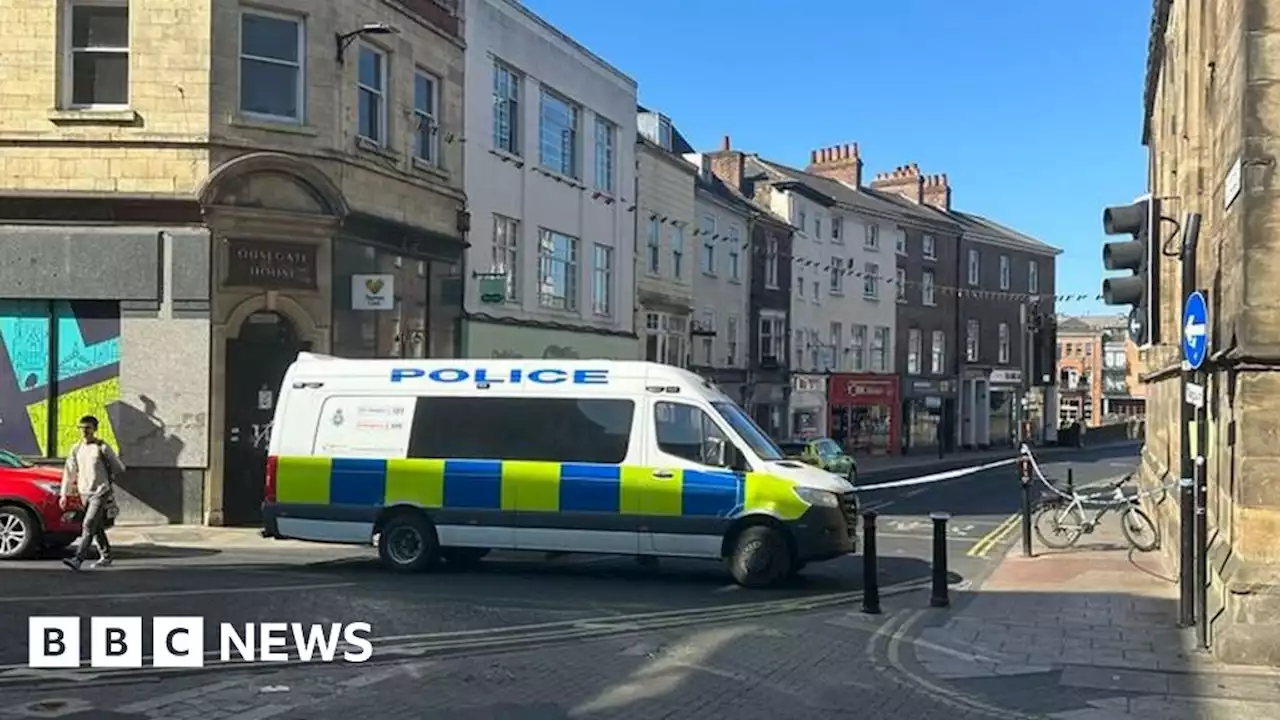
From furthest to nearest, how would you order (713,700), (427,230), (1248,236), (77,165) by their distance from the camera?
(427,230), (77,165), (1248,236), (713,700)

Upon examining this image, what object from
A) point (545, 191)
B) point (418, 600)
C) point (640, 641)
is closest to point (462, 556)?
point (418, 600)

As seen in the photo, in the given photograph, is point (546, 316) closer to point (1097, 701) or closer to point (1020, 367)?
point (1097, 701)

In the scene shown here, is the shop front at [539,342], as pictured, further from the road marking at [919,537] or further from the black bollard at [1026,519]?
the black bollard at [1026,519]

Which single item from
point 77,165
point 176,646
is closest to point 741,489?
point 176,646

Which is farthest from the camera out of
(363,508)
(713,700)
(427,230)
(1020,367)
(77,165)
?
(1020,367)

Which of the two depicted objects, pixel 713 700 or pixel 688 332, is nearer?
pixel 713 700

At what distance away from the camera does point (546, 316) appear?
2830 centimetres

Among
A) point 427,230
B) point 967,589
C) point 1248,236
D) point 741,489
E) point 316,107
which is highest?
point 316,107

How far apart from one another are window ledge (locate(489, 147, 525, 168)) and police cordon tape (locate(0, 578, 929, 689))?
15606mm

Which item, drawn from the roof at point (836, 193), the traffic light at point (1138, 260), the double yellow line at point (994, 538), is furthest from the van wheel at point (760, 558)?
the roof at point (836, 193)

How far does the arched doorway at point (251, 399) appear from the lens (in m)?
18.7

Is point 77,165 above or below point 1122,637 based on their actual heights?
above

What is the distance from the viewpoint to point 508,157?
86.1 ft

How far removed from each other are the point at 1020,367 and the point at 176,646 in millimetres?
60069
